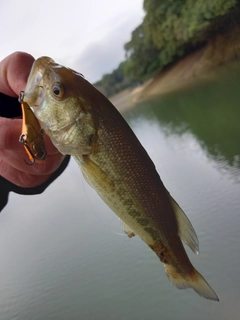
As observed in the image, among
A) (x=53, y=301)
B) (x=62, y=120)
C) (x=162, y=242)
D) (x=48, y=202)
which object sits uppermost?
(x=62, y=120)

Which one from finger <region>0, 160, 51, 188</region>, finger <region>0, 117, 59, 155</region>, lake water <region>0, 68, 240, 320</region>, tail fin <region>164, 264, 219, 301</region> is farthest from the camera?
lake water <region>0, 68, 240, 320</region>

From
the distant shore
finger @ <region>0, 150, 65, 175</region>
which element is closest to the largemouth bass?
finger @ <region>0, 150, 65, 175</region>

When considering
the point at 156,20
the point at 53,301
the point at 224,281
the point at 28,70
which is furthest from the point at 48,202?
the point at 156,20

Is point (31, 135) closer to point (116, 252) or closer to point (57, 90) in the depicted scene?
point (57, 90)

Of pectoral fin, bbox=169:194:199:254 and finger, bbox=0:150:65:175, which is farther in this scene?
finger, bbox=0:150:65:175

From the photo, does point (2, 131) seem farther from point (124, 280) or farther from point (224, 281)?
point (124, 280)

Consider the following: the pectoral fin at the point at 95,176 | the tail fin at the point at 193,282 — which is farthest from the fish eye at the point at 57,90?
the tail fin at the point at 193,282

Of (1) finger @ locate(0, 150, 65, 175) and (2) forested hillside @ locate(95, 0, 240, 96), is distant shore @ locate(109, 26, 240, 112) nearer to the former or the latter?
(2) forested hillside @ locate(95, 0, 240, 96)
